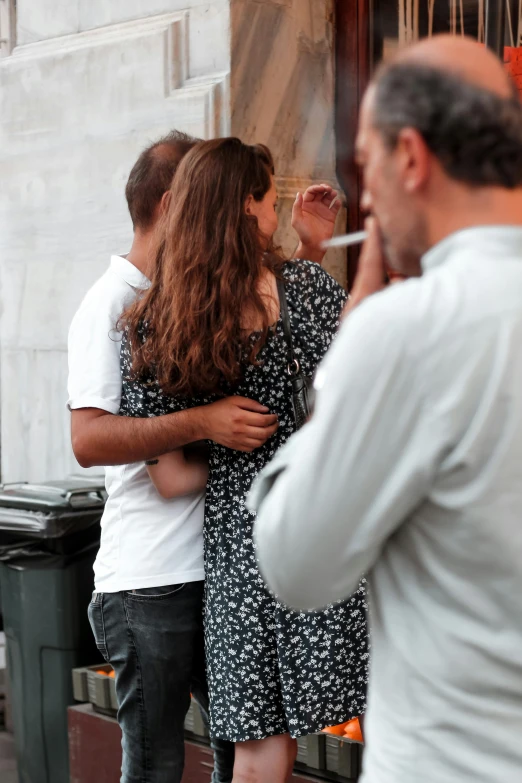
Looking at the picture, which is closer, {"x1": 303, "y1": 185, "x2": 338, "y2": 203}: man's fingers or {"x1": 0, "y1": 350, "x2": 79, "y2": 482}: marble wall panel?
{"x1": 303, "y1": 185, "x2": 338, "y2": 203}: man's fingers

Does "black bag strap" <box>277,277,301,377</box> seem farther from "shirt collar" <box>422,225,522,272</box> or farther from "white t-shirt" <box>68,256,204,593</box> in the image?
"shirt collar" <box>422,225,522,272</box>

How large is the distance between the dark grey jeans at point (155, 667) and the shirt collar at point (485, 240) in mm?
1646

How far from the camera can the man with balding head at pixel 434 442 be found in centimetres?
108

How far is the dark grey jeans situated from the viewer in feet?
8.64

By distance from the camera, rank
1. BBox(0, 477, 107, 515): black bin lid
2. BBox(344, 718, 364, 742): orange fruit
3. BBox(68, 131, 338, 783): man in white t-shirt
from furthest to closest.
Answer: BBox(0, 477, 107, 515): black bin lid, BBox(344, 718, 364, 742): orange fruit, BBox(68, 131, 338, 783): man in white t-shirt

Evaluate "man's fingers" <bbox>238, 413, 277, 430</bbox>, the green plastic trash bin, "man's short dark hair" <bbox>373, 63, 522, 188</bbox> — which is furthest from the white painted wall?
"man's short dark hair" <bbox>373, 63, 522, 188</bbox>

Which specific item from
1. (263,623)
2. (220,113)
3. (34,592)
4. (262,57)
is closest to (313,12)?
(262,57)

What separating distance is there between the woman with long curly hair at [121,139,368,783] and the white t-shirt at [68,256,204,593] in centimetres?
14

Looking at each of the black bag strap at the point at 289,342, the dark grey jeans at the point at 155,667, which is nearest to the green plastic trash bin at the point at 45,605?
the dark grey jeans at the point at 155,667

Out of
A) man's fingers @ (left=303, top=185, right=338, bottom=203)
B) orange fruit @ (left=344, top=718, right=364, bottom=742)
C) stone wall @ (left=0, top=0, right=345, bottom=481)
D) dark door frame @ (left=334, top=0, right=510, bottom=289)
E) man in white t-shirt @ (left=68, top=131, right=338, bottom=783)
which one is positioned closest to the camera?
man in white t-shirt @ (left=68, top=131, right=338, bottom=783)

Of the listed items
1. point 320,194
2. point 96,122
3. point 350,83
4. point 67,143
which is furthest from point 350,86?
point 320,194

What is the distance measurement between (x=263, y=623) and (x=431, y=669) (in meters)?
1.32

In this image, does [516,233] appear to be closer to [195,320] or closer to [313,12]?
[195,320]

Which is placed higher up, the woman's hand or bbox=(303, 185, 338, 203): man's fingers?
bbox=(303, 185, 338, 203): man's fingers
